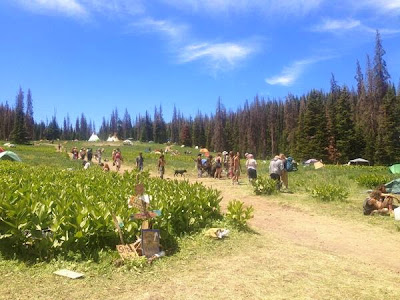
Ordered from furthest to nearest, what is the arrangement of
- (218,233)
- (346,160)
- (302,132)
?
(302,132) < (346,160) < (218,233)

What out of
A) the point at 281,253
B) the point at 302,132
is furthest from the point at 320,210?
the point at 302,132

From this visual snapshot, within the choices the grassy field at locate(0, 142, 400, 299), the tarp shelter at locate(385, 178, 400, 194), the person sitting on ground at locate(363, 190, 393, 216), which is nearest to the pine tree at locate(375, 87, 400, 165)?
the tarp shelter at locate(385, 178, 400, 194)

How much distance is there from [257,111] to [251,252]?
86.5 meters

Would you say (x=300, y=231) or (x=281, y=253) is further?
(x=300, y=231)

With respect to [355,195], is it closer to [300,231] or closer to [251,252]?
[300,231]

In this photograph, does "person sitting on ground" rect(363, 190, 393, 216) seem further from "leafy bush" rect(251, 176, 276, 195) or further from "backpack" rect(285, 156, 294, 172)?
"backpack" rect(285, 156, 294, 172)

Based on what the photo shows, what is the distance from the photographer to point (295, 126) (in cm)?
8162

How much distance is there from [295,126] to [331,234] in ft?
243

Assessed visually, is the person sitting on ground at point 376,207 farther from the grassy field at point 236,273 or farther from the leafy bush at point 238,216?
the leafy bush at point 238,216

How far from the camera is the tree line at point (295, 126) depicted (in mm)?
51062

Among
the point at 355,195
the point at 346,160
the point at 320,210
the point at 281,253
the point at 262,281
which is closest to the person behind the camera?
the point at 262,281

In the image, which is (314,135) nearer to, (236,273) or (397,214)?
(397,214)

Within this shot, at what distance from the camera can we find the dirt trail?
8.40m

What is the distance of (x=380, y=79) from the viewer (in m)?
56.0
